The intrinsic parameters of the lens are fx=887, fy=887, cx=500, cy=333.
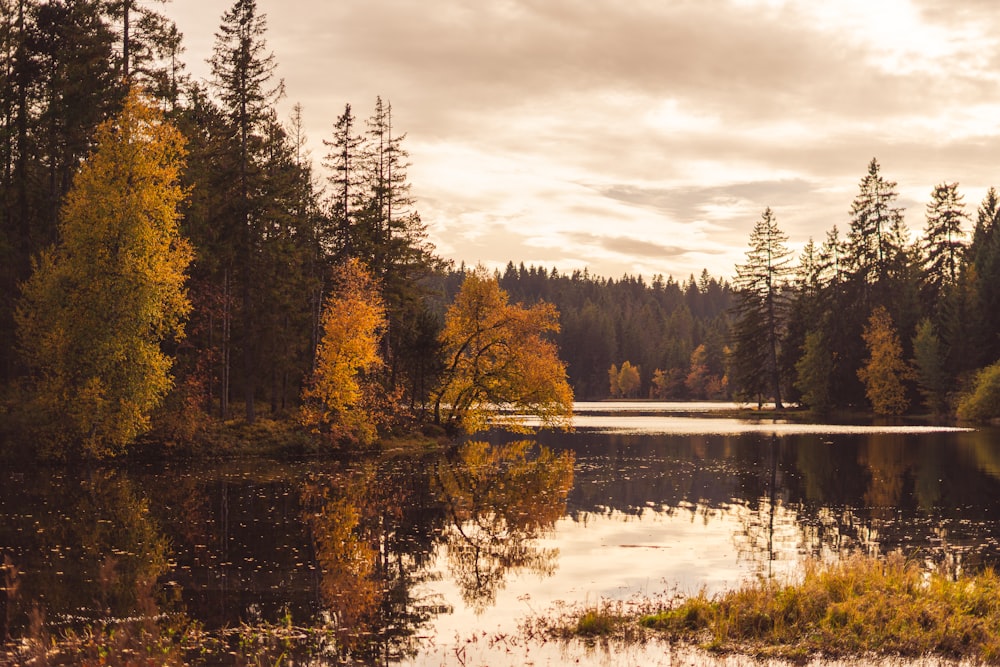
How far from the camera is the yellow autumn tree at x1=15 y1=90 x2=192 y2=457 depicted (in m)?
36.2

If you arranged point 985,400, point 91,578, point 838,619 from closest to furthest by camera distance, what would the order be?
1. point 838,619
2. point 91,578
3. point 985,400

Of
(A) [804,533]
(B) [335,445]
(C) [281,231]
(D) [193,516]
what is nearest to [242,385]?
(C) [281,231]

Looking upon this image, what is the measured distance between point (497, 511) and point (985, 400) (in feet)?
195

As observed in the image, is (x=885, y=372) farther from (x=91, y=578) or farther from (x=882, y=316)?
(x=91, y=578)

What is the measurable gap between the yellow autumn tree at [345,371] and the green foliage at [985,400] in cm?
5150

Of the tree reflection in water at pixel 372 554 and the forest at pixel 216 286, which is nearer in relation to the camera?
the tree reflection in water at pixel 372 554

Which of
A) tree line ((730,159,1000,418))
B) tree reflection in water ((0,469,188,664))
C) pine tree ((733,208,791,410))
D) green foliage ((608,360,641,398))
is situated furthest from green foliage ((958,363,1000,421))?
green foliage ((608,360,641,398))

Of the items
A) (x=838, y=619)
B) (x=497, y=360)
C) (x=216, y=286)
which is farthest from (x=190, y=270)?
(x=838, y=619)

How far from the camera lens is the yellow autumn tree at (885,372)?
277 ft

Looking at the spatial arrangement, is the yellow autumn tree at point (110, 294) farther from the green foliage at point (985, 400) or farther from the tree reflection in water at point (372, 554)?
the green foliage at point (985, 400)

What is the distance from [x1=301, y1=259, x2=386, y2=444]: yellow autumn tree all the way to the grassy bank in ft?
103

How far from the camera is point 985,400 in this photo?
71562 millimetres

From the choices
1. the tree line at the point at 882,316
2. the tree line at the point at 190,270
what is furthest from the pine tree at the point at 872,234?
the tree line at the point at 190,270

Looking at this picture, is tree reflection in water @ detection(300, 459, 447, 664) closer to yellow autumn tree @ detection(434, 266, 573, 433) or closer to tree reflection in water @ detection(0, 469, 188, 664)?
tree reflection in water @ detection(0, 469, 188, 664)
